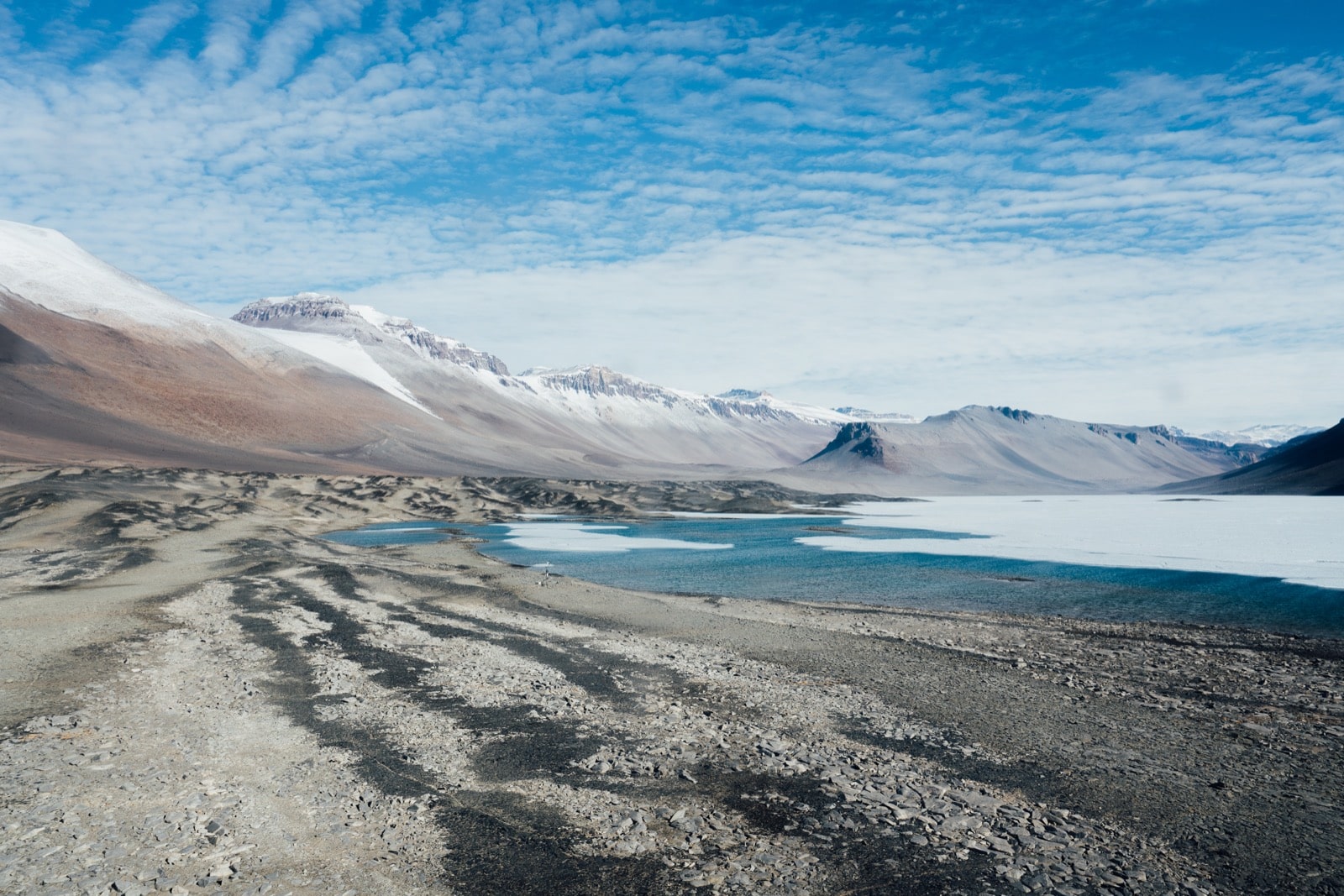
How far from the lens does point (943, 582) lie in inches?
1389

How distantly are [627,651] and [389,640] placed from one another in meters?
6.18

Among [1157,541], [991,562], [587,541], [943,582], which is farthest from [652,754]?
[1157,541]

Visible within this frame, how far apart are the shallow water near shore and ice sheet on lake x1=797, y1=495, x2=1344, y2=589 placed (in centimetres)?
18

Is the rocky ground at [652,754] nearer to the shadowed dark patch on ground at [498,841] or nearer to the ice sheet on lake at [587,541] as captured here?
the shadowed dark patch on ground at [498,841]

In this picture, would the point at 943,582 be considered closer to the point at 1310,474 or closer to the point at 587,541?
the point at 587,541

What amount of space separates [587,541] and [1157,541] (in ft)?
135

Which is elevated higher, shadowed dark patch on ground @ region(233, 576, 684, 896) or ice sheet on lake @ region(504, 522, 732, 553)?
shadowed dark patch on ground @ region(233, 576, 684, 896)

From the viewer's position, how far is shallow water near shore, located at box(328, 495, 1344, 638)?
28.7 metres

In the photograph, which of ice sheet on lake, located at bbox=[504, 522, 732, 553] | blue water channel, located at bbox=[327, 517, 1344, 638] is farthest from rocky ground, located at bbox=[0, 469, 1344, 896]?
ice sheet on lake, located at bbox=[504, 522, 732, 553]

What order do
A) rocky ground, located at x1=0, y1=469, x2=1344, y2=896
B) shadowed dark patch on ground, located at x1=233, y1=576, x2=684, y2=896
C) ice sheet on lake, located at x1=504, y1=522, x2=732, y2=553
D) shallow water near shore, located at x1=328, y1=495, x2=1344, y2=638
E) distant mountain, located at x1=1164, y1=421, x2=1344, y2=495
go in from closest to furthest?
shadowed dark patch on ground, located at x1=233, y1=576, x2=684, y2=896 → rocky ground, located at x1=0, y1=469, x2=1344, y2=896 → shallow water near shore, located at x1=328, y1=495, x2=1344, y2=638 → ice sheet on lake, located at x1=504, y1=522, x2=732, y2=553 → distant mountain, located at x1=1164, y1=421, x2=1344, y2=495

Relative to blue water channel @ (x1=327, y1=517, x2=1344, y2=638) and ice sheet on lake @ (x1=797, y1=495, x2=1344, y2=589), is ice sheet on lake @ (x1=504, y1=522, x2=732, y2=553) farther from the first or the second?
ice sheet on lake @ (x1=797, y1=495, x2=1344, y2=589)

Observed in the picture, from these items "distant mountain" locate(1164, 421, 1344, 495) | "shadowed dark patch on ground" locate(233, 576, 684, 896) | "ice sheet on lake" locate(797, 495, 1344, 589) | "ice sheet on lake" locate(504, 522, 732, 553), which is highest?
"distant mountain" locate(1164, 421, 1344, 495)

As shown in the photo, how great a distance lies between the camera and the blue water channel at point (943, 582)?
88.1 feet

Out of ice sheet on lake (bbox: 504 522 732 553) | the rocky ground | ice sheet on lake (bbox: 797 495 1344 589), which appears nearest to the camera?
the rocky ground
